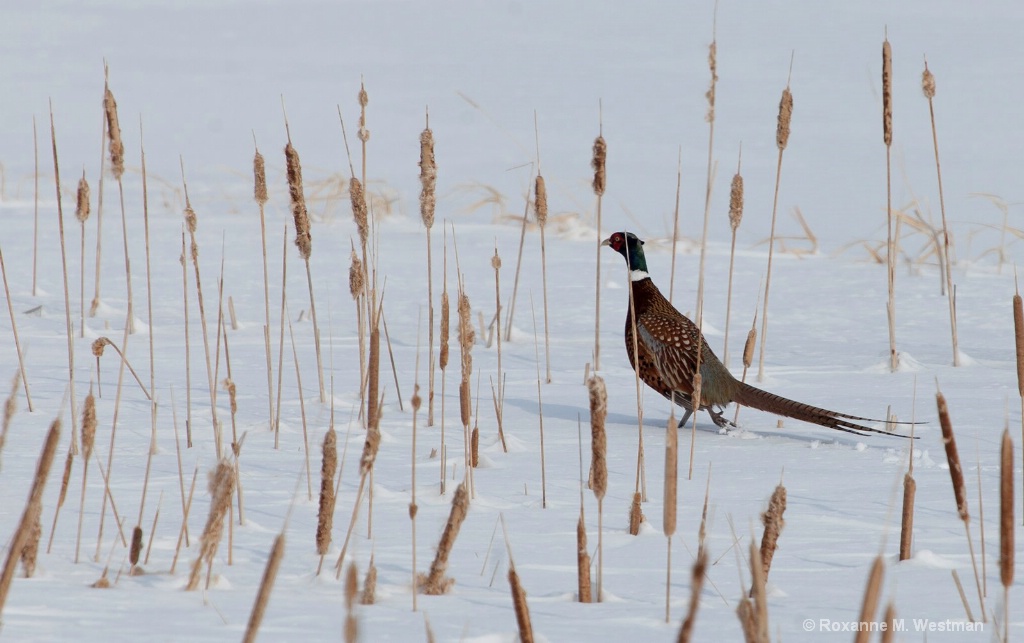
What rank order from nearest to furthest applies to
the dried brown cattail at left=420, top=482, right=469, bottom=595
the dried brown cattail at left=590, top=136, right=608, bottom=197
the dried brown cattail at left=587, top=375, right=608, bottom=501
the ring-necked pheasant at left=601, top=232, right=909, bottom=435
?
the dried brown cattail at left=587, top=375, right=608, bottom=501
the dried brown cattail at left=420, top=482, right=469, bottom=595
the dried brown cattail at left=590, top=136, right=608, bottom=197
the ring-necked pheasant at left=601, top=232, right=909, bottom=435

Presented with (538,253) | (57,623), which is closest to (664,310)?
(57,623)

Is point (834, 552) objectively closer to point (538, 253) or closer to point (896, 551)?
point (896, 551)

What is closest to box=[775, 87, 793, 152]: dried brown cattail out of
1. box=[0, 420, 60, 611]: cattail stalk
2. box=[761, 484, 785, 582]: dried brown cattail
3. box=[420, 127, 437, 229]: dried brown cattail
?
box=[420, 127, 437, 229]: dried brown cattail

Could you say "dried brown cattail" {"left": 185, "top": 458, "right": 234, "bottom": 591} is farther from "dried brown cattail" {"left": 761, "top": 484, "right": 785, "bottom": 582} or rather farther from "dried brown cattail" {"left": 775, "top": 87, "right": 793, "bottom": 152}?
"dried brown cattail" {"left": 775, "top": 87, "right": 793, "bottom": 152}

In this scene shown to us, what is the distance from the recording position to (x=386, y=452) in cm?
356

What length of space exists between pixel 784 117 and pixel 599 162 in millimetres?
682

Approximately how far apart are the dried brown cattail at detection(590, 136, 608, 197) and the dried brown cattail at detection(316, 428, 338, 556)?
1934 millimetres

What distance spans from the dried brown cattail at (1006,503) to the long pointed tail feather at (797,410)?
2.36 m

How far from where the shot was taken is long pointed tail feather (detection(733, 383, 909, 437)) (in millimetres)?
3805

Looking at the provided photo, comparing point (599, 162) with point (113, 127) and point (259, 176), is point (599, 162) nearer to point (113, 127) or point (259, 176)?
point (259, 176)

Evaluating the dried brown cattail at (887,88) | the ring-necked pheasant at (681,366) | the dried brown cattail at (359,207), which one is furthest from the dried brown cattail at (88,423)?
the dried brown cattail at (887,88)

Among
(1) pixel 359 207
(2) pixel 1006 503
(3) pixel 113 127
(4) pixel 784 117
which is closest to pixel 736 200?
(4) pixel 784 117

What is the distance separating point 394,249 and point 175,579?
7.19 m

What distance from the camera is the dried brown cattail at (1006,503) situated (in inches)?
48.7
